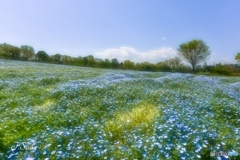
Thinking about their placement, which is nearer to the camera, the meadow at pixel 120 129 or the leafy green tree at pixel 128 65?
the meadow at pixel 120 129

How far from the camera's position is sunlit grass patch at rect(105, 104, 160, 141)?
6.07 metres

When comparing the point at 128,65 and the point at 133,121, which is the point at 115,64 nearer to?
the point at 128,65

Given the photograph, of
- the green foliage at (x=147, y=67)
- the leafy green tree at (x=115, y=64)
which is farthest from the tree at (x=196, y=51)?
the leafy green tree at (x=115, y=64)

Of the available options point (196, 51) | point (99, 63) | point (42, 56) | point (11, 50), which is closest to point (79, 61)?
point (99, 63)

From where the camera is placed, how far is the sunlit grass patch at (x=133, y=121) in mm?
6066

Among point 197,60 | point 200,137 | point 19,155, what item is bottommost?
point 19,155

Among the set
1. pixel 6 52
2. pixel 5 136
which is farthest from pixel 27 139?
pixel 6 52

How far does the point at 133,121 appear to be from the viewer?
269 inches

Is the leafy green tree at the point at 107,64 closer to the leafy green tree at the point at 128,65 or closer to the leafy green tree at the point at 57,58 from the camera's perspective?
the leafy green tree at the point at 128,65

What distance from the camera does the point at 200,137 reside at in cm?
518

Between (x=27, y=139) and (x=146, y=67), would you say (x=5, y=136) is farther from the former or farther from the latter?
(x=146, y=67)

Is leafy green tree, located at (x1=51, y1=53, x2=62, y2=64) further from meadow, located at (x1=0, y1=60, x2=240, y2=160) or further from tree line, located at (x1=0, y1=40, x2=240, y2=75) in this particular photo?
meadow, located at (x1=0, y1=60, x2=240, y2=160)

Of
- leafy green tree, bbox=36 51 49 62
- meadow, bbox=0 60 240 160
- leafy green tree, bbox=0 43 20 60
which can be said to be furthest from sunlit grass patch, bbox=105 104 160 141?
leafy green tree, bbox=0 43 20 60

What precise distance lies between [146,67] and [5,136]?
59.6 meters
